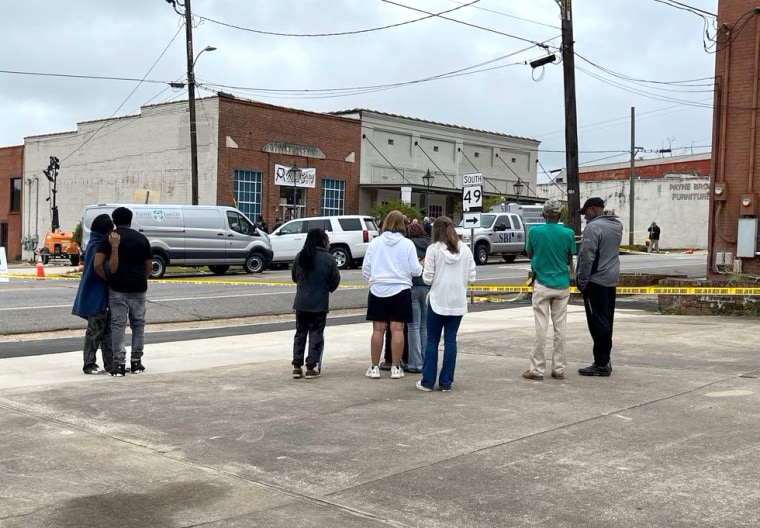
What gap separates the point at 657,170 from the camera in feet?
232

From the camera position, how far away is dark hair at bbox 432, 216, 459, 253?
28.0ft

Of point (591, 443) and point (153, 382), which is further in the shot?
point (153, 382)

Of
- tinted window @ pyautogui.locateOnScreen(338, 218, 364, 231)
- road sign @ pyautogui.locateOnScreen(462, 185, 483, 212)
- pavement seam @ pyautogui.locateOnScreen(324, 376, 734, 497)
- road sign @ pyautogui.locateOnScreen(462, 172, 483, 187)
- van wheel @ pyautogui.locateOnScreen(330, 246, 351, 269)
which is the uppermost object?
road sign @ pyautogui.locateOnScreen(462, 172, 483, 187)

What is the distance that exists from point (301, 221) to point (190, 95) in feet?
21.0

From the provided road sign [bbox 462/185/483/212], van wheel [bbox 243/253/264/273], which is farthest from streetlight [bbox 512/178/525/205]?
road sign [bbox 462/185/483/212]

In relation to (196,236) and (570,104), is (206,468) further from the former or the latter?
(196,236)

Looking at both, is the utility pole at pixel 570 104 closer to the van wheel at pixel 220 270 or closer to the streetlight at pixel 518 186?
the van wheel at pixel 220 270

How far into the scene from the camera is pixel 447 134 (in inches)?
1897

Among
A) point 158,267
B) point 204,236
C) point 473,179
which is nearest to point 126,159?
point 204,236

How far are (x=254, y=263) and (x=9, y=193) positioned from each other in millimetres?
30370

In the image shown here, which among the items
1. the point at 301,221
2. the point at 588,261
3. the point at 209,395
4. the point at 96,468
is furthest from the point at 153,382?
the point at 301,221

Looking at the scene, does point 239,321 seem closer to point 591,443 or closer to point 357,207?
point 591,443

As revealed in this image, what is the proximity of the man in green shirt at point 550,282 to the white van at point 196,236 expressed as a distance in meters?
17.8

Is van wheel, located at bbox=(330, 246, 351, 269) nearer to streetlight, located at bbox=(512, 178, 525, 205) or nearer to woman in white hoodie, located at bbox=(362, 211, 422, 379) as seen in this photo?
woman in white hoodie, located at bbox=(362, 211, 422, 379)
